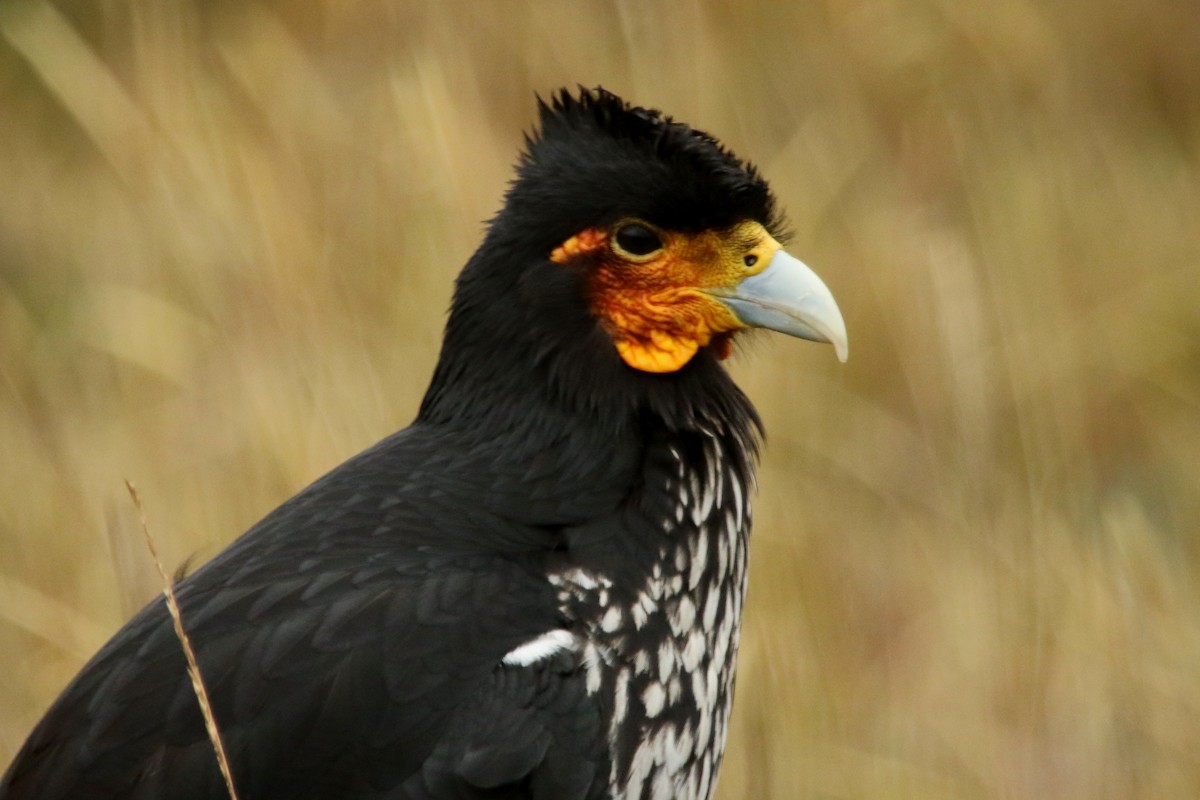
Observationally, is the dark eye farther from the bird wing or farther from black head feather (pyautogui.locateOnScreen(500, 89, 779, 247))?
the bird wing

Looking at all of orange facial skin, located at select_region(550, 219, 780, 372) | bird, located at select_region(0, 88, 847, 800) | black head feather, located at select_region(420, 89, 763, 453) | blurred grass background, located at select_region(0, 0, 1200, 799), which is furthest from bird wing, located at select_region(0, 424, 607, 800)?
blurred grass background, located at select_region(0, 0, 1200, 799)

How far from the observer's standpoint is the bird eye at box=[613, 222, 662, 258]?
3.18m

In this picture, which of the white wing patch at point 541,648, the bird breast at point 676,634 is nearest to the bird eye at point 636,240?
the bird breast at point 676,634

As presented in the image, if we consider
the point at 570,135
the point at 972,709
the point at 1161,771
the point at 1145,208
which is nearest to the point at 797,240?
the point at 1145,208

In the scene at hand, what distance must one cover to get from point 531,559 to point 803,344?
2492mm

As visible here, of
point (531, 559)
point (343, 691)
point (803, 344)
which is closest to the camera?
point (343, 691)

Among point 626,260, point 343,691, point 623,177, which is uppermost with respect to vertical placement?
point 623,177

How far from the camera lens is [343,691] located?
8.97 feet

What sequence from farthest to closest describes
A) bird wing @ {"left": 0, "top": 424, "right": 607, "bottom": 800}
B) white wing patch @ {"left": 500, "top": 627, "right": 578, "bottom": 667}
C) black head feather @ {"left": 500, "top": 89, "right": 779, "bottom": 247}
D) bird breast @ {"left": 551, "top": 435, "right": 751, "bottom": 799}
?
black head feather @ {"left": 500, "top": 89, "right": 779, "bottom": 247}, bird breast @ {"left": 551, "top": 435, "right": 751, "bottom": 799}, white wing patch @ {"left": 500, "top": 627, "right": 578, "bottom": 667}, bird wing @ {"left": 0, "top": 424, "right": 607, "bottom": 800}

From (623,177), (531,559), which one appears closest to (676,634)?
(531,559)

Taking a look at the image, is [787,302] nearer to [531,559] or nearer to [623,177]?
[623,177]

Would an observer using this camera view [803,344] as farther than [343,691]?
Yes

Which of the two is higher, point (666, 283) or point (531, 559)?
point (666, 283)

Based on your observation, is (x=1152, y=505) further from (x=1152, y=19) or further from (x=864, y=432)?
(x=1152, y=19)
